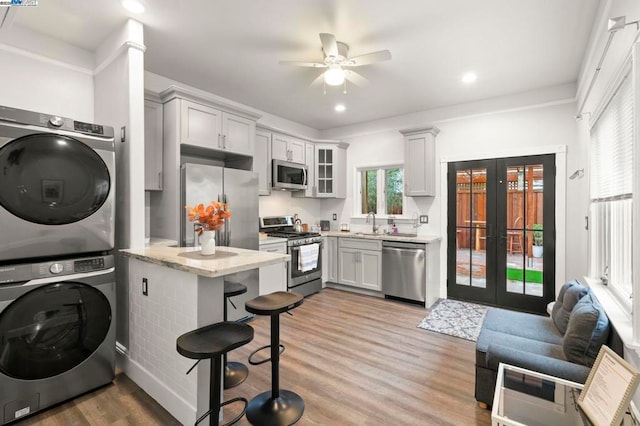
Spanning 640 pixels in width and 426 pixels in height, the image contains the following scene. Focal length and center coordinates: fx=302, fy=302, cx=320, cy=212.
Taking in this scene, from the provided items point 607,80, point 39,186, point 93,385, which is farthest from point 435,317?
point 39,186

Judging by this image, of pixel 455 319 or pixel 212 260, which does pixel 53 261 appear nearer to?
pixel 212 260

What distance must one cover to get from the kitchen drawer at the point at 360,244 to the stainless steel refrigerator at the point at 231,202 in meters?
1.69

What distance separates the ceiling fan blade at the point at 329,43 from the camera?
8.13ft

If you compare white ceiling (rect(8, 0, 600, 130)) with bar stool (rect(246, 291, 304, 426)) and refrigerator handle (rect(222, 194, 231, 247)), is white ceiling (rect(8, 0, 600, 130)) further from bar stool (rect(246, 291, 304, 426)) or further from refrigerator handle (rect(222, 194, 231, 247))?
bar stool (rect(246, 291, 304, 426))

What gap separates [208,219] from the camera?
2.06 meters

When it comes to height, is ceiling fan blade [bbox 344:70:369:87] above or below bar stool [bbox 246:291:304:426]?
above

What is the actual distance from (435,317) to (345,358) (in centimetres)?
161

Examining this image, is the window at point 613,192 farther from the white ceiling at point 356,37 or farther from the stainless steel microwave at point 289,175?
the stainless steel microwave at point 289,175

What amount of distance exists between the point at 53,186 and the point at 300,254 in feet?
9.68

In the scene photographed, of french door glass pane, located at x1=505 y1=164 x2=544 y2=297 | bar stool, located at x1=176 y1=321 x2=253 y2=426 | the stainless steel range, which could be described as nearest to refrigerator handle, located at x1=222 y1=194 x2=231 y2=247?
the stainless steel range

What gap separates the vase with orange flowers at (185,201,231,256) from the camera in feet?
6.72

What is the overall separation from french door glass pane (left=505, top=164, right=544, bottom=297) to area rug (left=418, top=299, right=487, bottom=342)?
0.65 m

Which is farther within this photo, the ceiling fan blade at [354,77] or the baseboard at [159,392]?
the ceiling fan blade at [354,77]

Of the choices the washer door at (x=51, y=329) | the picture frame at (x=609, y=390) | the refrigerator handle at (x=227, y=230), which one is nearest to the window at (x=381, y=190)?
the refrigerator handle at (x=227, y=230)
